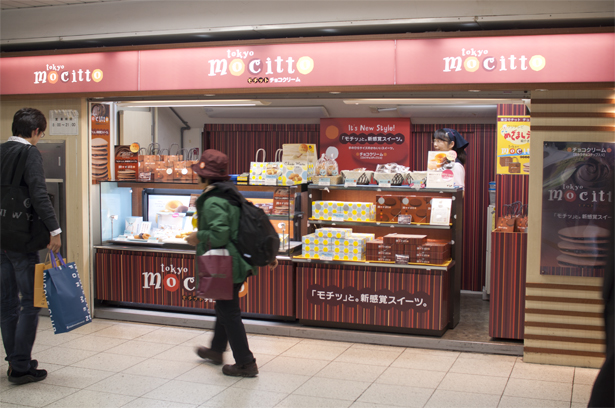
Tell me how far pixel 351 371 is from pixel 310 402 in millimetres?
736

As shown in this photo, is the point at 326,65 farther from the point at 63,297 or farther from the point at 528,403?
the point at 528,403

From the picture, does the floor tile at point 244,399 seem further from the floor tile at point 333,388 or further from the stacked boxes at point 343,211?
the stacked boxes at point 343,211

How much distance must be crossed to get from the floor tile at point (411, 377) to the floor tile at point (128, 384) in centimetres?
172

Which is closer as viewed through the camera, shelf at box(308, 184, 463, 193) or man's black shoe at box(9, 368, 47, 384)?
man's black shoe at box(9, 368, 47, 384)

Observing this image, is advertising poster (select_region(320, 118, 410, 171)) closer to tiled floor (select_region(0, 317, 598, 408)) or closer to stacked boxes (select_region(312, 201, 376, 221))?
stacked boxes (select_region(312, 201, 376, 221))

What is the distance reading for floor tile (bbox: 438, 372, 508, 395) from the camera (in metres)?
4.24

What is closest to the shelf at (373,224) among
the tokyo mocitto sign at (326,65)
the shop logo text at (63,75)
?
the tokyo mocitto sign at (326,65)

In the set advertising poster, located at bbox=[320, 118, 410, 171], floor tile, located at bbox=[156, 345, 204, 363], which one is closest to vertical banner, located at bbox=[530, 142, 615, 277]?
advertising poster, located at bbox=[320, 118, 410, 171]

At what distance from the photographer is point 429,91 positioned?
5.30 metres

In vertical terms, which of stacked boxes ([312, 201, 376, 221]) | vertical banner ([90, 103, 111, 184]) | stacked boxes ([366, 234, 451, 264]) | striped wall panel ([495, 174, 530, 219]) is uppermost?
vertical banner ([90, 103, 111, 184])

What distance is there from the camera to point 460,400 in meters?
4.03

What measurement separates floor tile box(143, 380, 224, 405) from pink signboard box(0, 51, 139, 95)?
3.04m

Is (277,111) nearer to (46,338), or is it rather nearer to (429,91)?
(429,91)

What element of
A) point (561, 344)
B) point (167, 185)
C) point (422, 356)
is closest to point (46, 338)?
point (167, 185)
